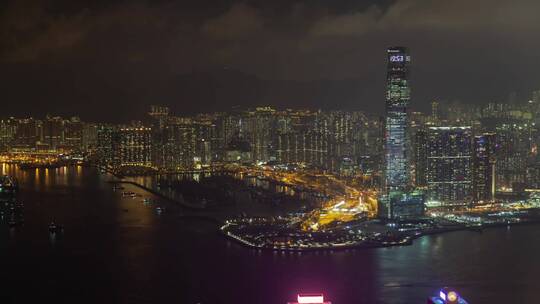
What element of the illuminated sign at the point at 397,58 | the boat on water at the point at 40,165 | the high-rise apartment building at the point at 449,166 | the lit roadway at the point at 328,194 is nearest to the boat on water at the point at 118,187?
the lit roadway at the point at 328,194

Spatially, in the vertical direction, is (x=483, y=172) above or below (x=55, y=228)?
above

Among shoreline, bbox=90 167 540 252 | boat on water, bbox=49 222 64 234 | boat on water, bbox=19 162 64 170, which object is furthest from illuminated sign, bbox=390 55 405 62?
boat on water, bbox=19 162 64 170

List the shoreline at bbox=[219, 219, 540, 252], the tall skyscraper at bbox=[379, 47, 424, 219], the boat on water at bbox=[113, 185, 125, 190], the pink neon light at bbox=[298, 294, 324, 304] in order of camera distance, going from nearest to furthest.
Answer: the pink neon light at bbox=[298, 294, 324, 304] < the shoreline at bbox=[219, 219, 540, 252] < the tall skyscraper at bbox=[379, 47, 424, 219] < the boat on water at bbox=[113, 185, 125, 190]

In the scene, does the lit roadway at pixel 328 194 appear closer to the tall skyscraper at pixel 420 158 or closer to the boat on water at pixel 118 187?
the tall skyscraper at pixel 420 158

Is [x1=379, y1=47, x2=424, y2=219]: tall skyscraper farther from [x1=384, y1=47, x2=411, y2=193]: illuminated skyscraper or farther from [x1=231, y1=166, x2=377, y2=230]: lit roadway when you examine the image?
[x1=231, y1=166, x2=377, y2=230]: lit roadway

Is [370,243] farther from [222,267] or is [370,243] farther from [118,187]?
[118,187]

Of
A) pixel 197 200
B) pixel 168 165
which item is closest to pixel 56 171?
pixel 168 165

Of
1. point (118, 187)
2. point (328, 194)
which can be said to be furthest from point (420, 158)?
point (118, 187)
